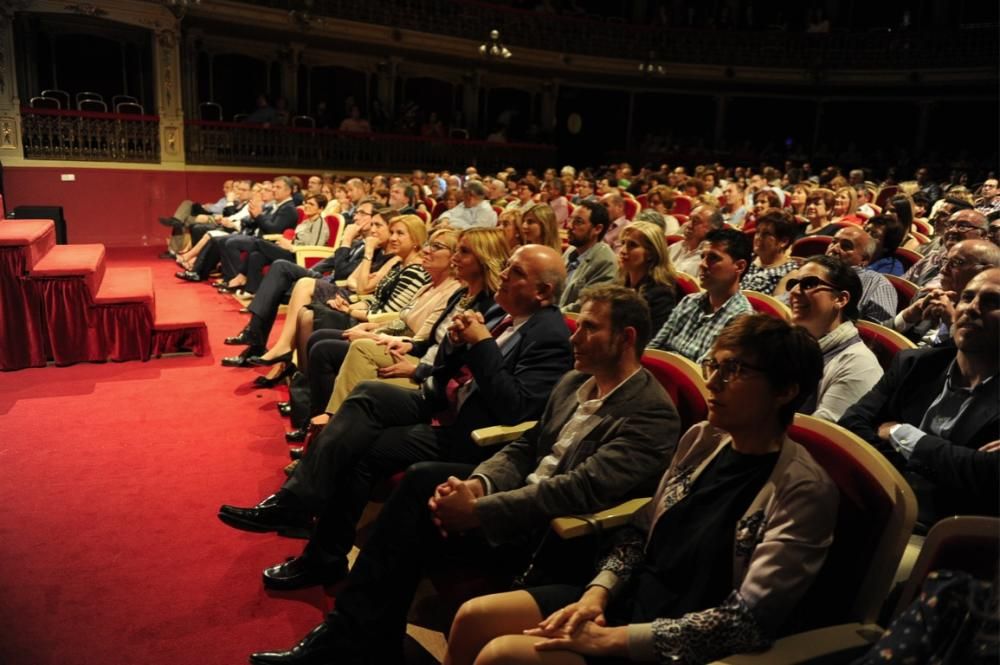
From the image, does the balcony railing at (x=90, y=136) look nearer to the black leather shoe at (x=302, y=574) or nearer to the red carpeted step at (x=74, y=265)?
the red carpeted step at (x=74, y=265)

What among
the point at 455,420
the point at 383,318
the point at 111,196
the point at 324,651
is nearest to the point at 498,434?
the point at 455,420

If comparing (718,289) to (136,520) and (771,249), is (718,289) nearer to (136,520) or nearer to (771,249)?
(771,249)

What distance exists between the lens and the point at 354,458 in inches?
100

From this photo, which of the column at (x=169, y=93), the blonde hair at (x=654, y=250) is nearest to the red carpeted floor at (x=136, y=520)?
the blonde hair at (x=654, y=250)

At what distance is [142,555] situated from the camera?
266 centimetres

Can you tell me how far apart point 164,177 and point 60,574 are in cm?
964

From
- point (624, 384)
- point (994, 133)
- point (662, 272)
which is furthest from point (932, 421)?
point (994, 133)

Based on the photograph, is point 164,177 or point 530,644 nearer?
point 530,644

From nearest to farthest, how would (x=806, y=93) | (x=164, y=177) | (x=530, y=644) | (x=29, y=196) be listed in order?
(x=530, y=644) < (x=29, y=196) < (x=164, y=177) < (x=806, y=93)

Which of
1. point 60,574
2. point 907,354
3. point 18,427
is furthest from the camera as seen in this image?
point 18,427

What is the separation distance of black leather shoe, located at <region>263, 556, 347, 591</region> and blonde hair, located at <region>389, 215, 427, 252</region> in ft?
6.74

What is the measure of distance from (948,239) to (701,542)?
2708mm

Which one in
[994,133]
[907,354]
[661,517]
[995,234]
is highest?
[994,133]

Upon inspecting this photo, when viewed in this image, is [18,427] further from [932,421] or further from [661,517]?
[932,421]
